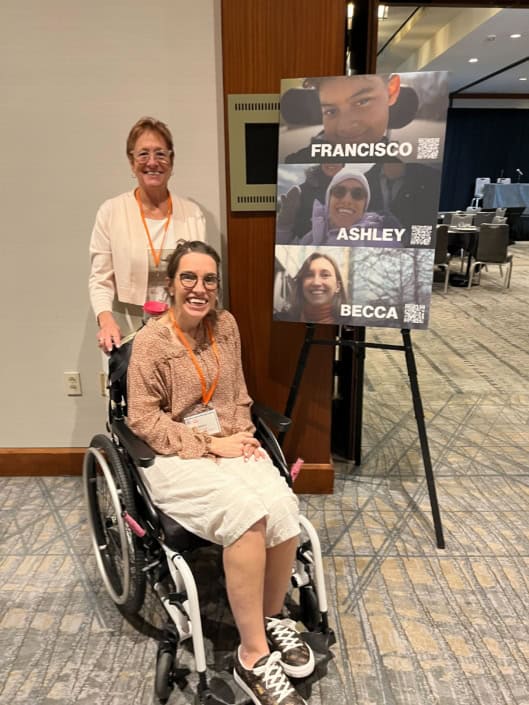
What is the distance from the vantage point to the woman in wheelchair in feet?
4.41

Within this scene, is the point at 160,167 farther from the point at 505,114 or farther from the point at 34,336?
the point at 505,114

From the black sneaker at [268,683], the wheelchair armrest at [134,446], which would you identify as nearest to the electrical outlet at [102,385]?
the wheelchair armrest at [134,446]

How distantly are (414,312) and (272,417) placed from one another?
0.65m

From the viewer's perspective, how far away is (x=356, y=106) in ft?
5.68

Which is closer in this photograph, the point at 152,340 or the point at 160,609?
the point at 152,340

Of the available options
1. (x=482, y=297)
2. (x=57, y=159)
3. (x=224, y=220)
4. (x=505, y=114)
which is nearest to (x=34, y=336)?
(x=57, y=159)

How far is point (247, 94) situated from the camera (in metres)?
1.95

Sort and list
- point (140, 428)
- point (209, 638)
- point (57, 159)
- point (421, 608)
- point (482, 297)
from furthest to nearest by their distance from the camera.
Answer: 1. point (482, 297)
2. point (57, 159)
3. point (421, 608)
4. point (209, 638)
5. point (140, 428)

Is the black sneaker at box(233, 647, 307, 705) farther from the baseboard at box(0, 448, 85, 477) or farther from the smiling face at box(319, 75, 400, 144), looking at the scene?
the smiling face at box(319, 75, 400, 144)

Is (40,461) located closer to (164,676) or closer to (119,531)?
(119,531)

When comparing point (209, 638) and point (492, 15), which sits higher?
point (492, 15)

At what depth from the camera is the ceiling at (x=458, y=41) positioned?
257 inches

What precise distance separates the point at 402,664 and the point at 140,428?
3.45ft

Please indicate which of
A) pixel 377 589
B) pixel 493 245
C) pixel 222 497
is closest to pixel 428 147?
pixel 222 497
